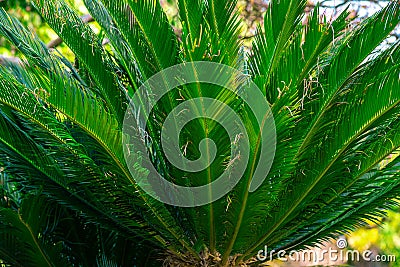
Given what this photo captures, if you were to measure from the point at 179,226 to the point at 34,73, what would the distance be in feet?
3.85

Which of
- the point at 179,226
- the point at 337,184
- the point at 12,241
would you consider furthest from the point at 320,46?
the point at 12,241

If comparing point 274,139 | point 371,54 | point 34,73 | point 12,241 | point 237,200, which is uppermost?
point 371,54

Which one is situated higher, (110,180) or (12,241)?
(110,180)

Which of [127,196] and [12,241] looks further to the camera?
[12,241]

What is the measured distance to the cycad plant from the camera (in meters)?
2.77

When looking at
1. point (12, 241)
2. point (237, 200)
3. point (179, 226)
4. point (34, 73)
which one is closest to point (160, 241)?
point (179, 226)

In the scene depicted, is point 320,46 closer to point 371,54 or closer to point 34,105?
point 371,54

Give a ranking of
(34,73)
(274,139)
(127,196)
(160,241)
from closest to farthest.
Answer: (274,139)
(34,73)
(127,196)
(160,241)

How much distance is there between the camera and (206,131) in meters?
2.70

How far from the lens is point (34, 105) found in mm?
2873

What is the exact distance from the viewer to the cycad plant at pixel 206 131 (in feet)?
9.07

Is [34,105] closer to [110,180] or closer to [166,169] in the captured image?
[110,180]

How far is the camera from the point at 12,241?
3547mm

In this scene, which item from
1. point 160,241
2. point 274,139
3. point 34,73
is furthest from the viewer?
point 160,241
